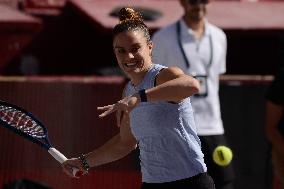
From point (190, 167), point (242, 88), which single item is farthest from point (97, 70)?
point (190, 167)

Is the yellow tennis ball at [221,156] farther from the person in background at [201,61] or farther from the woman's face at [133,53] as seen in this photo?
the woman's face at [133,53]

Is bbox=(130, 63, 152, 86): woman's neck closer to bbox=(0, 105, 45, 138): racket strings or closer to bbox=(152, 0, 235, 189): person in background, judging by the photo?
bbox=(0, 105, 45, 138): racket strings

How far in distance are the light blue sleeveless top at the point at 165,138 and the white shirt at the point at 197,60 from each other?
8.21ft

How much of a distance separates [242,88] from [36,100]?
74.1 inches

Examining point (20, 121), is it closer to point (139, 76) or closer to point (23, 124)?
point (23, 124)

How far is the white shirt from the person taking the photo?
8.14 m

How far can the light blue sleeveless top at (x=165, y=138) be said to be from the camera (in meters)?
5.53

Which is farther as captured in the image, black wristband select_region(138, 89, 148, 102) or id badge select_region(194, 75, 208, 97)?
id badge select_region(194, 75, 208, 97)

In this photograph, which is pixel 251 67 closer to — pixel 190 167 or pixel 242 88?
pixel 242 88

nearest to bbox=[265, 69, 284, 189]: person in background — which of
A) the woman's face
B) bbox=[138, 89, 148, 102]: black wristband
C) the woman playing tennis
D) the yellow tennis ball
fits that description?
the yellow tennis ball

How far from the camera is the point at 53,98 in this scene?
922cm

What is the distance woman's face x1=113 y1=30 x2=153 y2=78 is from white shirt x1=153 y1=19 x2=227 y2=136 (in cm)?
254

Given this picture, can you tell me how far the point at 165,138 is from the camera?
5.55 meters

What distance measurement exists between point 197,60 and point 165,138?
9.11 feet
